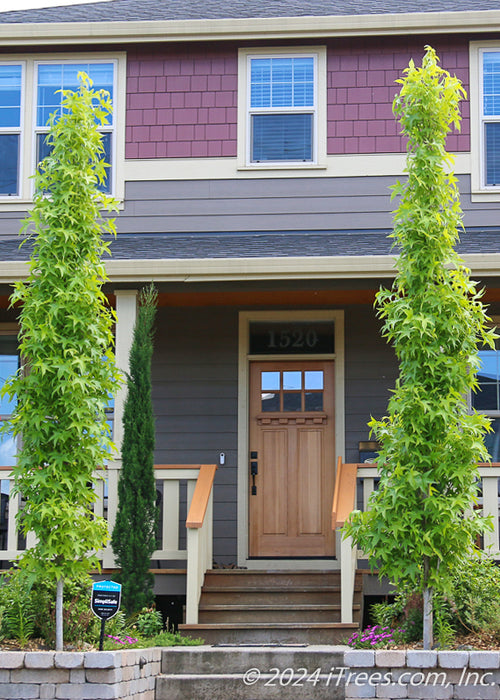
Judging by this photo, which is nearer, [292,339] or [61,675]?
[61,675]

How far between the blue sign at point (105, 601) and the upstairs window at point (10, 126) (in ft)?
19.1

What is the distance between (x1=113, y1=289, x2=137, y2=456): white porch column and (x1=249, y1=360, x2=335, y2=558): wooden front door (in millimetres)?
1885

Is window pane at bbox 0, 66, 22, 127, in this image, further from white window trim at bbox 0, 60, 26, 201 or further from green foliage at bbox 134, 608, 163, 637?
green foliage at bbox 134, 608, 163, 637

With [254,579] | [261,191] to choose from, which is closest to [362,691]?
[254,579]

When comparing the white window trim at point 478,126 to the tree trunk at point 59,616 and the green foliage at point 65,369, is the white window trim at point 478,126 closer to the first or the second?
the green foliage at point 65,369

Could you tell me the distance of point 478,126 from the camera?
10883mm

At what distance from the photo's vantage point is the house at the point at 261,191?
10.5 m

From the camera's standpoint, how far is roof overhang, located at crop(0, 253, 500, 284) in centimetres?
925

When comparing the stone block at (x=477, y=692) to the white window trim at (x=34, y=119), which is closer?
the stone block at (x=477, y=692)

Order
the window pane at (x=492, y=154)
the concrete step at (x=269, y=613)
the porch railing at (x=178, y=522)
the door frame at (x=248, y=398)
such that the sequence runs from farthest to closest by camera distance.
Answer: the window pane at (x=492, y=154), the door frame at (x=248, y=398), the porch railing at (x=178, y=522), the concrete step at (x=269, y=613)

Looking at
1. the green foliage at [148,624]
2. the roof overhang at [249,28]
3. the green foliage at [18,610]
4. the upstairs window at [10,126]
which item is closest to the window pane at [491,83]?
the roof overhang at [249,28]

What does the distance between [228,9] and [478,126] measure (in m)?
3.41

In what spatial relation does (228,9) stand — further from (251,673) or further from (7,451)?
(251,673)

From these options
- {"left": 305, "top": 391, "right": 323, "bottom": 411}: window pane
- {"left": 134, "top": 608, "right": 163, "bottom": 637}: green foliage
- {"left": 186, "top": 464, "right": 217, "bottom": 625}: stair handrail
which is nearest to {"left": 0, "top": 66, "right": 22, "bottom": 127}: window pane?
{"left": 305, "top": 391, "right": 323, "bottom": 411}: window pane
